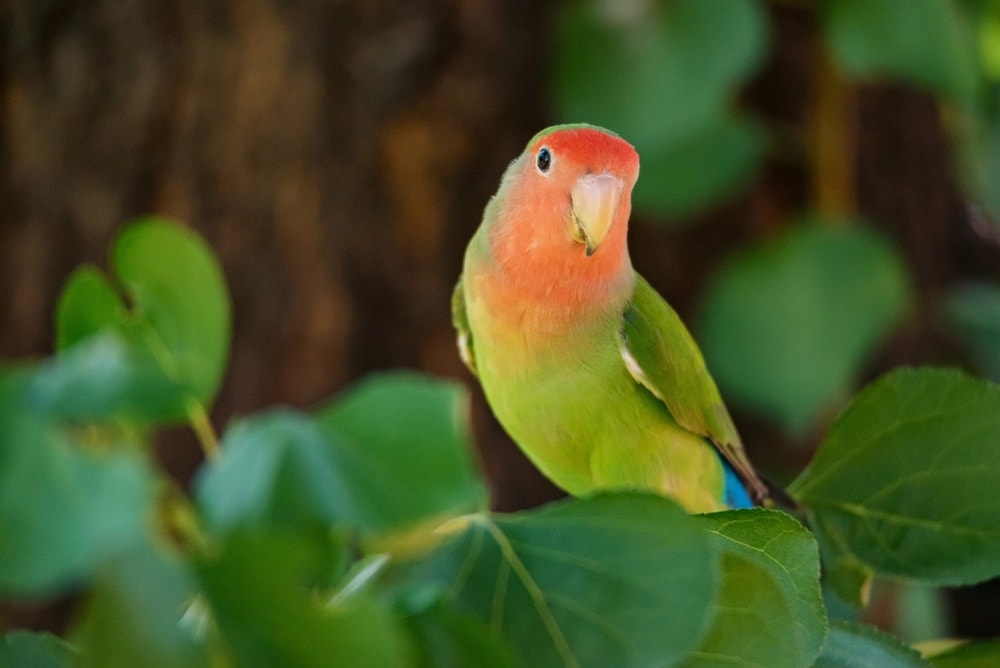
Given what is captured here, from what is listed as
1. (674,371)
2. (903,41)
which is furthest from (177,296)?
(903,41)

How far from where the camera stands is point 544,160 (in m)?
0.53

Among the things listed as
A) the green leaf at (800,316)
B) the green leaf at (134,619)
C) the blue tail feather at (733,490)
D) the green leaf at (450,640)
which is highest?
the green leaf at (134,619)

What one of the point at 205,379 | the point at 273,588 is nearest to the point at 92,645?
the point at 273,588

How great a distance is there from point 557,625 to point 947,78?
1.10 metres

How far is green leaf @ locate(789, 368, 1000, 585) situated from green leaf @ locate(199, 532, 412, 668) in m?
0.29

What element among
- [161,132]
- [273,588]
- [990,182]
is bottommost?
[990,182]

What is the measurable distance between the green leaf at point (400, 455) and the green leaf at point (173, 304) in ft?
0.34

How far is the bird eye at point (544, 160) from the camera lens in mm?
519

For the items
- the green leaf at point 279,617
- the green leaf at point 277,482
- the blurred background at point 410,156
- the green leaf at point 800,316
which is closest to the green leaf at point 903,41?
the blurred background at point 410,156

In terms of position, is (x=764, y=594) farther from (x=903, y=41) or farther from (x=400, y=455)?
(x=903, y=41)

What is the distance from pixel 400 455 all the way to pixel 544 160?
17 cm

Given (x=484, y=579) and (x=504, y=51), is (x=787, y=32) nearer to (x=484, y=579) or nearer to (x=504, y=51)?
(x=504, y=51)

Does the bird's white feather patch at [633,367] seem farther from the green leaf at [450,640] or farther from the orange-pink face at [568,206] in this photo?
the green leaf at [450,640]

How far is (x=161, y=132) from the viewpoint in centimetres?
126
